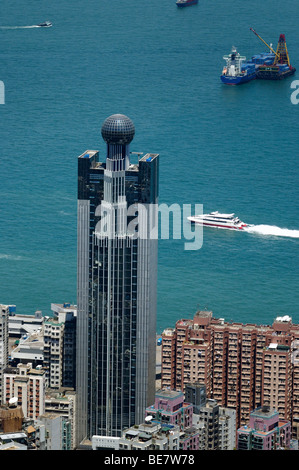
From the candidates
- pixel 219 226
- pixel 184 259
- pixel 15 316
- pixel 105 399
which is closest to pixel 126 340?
pixel 105 399

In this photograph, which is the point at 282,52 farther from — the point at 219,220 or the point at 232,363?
the point at 232,363

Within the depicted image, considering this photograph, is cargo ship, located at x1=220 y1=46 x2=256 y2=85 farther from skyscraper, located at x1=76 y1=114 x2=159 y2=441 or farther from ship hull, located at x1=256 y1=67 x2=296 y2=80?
skyscraper, located at x1=76 y1=114 x2=159 y2=441

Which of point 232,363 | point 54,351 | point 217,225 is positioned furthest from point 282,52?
point 54,351

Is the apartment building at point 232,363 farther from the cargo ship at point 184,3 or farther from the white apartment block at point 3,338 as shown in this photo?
Result: the cargo ship at point 184,3

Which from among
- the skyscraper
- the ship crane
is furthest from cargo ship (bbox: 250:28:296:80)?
the skyscraper
